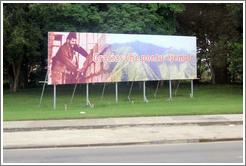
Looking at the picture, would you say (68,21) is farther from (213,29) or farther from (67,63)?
(213,29)

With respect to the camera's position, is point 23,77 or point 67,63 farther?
point 23,77

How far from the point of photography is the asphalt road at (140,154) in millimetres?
8141

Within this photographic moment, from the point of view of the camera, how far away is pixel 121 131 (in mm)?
12539

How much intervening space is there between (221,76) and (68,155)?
38.3 metres

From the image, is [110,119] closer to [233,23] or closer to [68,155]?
[68,155]

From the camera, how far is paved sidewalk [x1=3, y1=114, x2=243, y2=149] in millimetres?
10680

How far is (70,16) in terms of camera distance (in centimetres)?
2908

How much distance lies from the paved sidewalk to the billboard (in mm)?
6383

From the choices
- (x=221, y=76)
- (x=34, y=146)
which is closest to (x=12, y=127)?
(x=34, y=146)

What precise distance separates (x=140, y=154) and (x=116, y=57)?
13.7m

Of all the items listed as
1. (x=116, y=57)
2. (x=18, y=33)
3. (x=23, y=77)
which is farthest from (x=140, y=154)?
(x=23, y=77)

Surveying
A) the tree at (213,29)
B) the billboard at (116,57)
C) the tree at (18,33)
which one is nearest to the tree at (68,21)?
the tree at (18,33)

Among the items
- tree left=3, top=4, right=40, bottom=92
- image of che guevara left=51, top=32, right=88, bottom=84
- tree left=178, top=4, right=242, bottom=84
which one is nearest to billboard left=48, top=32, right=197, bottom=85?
image of che guevara left=51, top=32, right=88, bottom=84

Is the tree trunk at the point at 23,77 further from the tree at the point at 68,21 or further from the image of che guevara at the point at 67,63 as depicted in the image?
the image of che guevara at the point at 67,63
